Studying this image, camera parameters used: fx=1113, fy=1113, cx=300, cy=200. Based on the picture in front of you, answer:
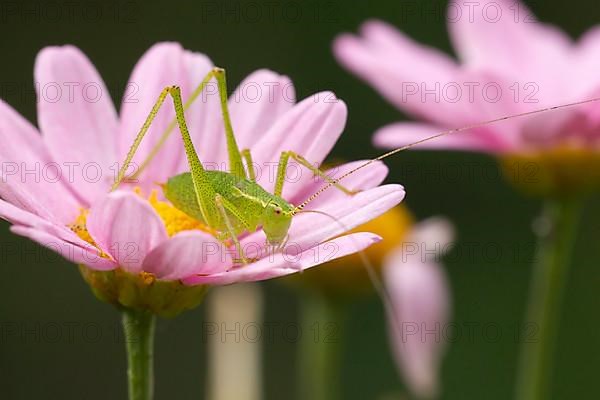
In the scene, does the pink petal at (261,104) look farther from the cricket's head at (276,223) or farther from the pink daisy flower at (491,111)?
the pink daisy flower at (491,111)

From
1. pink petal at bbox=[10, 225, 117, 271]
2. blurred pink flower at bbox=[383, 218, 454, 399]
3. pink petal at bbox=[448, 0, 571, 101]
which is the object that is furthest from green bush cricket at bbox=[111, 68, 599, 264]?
pink petal at bbox=[448, 0, 571, 101]

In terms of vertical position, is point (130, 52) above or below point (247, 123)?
above

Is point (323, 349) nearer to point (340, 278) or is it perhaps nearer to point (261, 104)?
point (340, 278)

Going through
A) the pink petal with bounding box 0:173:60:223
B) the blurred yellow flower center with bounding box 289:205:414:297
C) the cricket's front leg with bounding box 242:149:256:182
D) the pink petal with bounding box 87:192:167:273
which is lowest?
the blurred yellow flower center with bounding box 289:205:414:297

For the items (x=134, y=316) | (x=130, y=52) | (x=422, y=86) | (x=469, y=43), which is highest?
(x=130, y=52)

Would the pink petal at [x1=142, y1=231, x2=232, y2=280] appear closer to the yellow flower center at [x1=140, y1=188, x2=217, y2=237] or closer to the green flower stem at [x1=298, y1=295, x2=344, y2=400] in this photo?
the yellow flower center at [x1=140, y1=188, x2=217, y2=237]

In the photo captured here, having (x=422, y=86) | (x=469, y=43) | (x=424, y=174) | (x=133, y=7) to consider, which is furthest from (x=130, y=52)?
(x=422, y=86)

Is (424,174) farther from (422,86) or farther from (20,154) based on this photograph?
(20,154)
